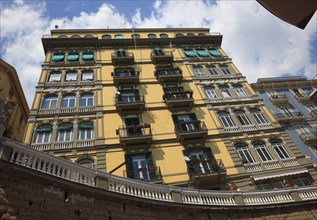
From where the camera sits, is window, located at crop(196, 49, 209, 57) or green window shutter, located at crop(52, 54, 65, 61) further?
window, located at crop(196, 49, 209, 57)

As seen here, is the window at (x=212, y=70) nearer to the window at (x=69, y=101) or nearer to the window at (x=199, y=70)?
the window at (x=199, y=70)

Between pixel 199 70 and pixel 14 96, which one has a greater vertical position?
pixel 199 70

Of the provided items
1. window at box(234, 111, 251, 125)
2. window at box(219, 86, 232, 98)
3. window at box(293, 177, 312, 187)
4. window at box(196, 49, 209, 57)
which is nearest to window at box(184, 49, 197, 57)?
window at box(196, 49, 209, 57)

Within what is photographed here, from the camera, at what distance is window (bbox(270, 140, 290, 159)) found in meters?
19.7

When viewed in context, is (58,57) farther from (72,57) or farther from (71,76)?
(71,76)

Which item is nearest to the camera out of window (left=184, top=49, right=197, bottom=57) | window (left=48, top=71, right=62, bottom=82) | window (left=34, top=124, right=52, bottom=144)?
window (left=34, top=124, right=52, bottom=144)

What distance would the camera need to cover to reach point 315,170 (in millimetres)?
18734

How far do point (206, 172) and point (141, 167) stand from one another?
4821mm

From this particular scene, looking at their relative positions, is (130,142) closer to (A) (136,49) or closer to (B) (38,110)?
(B) (38,110)

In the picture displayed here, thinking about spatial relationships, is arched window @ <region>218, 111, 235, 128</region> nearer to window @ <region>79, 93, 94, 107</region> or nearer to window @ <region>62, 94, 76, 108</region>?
window @ <region>79, 93, 94, 107</region>

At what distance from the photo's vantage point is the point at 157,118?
21.2 meters

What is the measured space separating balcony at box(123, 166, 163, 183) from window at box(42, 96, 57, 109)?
9.56 m

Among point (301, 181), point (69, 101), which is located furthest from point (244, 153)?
point (69, 101)

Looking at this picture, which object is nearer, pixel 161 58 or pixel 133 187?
pixel 133 187
